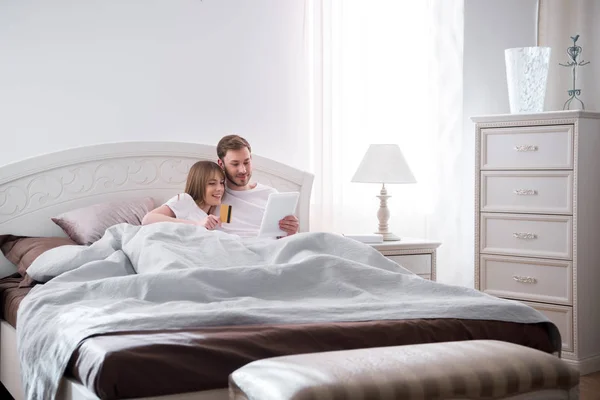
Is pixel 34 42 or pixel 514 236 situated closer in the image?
pixel 34 42

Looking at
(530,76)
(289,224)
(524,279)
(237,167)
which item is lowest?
(524,279)

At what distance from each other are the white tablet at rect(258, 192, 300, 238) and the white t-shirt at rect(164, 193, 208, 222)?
0.28m

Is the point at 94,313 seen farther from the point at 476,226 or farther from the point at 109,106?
the point at 476,226

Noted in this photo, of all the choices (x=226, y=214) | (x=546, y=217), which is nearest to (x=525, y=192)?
(x=546, y=217)

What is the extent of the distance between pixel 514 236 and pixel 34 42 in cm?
243

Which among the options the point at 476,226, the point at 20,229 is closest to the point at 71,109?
the point at 20,229

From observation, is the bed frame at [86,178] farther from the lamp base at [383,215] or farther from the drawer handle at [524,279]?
the drawer handle at [524,279]

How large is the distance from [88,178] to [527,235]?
2080 millimetres

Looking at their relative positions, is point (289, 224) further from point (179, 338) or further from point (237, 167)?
point (179, 338)

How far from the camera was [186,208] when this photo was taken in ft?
11.0

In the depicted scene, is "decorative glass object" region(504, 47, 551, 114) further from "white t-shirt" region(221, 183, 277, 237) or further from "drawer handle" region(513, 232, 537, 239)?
"white t-shirt" region(221, 183, 277, 237)

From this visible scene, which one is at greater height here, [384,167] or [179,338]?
[384,167]

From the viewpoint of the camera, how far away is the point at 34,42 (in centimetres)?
349

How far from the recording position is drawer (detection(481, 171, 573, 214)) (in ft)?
11.7
